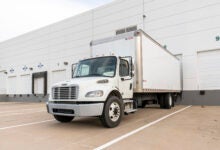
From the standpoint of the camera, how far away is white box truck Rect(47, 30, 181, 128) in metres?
6.59

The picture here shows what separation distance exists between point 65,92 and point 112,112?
1.63m

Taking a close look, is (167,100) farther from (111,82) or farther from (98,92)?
(98,92)

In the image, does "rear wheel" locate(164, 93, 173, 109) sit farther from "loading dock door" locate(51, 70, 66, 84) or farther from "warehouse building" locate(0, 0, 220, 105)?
"loading dock door" locate(51, 70, 66, 84)

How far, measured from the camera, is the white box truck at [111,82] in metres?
6.59

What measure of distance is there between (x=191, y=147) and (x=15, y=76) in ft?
106

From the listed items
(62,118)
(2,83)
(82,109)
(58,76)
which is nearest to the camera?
(82,109)

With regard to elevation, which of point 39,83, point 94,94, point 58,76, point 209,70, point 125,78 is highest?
point 58,76

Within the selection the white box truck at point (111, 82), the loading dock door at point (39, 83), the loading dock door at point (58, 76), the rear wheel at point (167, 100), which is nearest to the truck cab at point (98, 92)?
the white box truck at point (111, 82)

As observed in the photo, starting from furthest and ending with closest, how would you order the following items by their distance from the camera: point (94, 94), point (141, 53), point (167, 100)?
point (167, 100)
point (141, 53)
point (94, 94)

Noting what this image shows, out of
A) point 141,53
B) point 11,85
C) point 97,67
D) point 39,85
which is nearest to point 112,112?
point 97,67

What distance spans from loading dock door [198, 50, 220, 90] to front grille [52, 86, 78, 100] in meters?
12.5

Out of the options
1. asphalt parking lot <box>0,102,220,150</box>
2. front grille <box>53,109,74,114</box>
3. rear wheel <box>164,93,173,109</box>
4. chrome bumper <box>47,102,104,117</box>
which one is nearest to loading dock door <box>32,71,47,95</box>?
rear wheel <box>164,93,173,109</box>

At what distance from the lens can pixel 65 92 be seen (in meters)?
6.90

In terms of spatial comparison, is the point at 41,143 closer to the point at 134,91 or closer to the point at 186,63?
the point at 134,91
